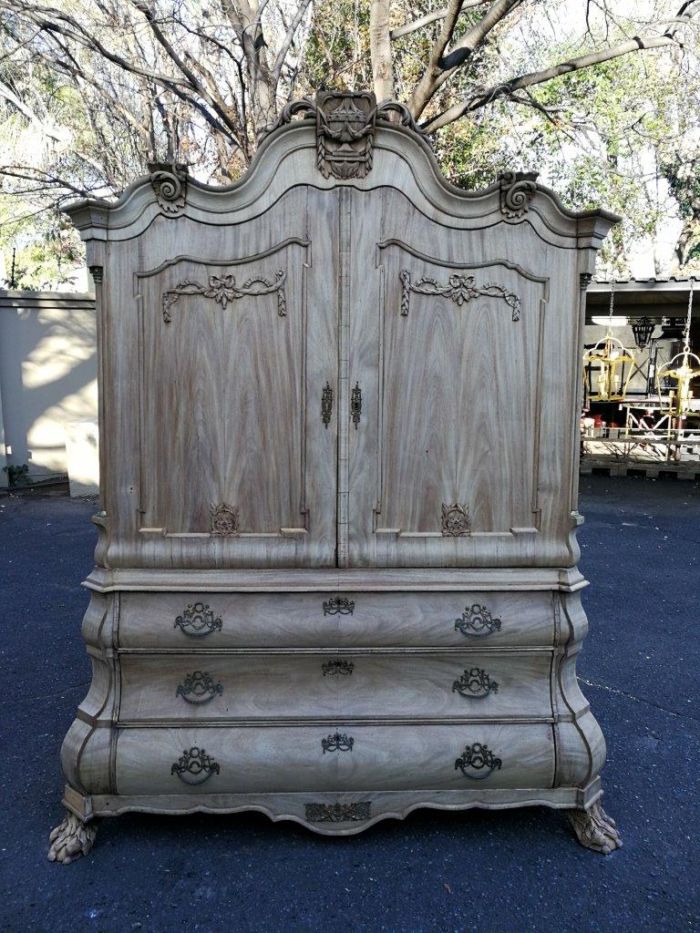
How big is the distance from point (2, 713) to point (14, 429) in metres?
6.75

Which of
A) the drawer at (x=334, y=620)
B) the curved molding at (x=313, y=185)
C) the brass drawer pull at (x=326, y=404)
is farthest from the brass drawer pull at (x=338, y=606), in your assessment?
the curved molding at (x=313, y=185)

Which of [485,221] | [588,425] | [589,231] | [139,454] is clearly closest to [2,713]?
[139,454]

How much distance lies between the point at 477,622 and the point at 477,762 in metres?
0.45

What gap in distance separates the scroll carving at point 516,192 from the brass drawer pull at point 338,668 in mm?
1524

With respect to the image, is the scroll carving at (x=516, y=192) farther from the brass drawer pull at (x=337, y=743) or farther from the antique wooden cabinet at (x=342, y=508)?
the brass drawer pull at (x=337, y=743)

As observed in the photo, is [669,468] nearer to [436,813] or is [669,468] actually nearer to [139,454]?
[436,813]

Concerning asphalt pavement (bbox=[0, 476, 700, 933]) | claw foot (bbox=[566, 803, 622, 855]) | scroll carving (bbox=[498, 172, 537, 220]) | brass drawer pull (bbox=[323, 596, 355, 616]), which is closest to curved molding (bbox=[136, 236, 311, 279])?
scroll carving (bbox=[498, 172, 537, 220])

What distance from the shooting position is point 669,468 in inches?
405

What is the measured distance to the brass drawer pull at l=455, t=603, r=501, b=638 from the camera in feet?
7.25

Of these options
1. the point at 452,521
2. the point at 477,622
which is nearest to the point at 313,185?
the point at 452,521

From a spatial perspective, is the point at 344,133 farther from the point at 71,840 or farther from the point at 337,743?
the point at 71,840

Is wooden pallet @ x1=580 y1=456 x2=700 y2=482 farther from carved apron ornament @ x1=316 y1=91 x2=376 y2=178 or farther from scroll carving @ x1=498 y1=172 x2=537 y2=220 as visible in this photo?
carved apron ornament @ x1=316 y1=91 x2=376 y2=178

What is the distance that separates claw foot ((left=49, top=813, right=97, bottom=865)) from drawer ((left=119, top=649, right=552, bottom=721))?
1.31ft

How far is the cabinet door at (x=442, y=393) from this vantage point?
2152 mm
